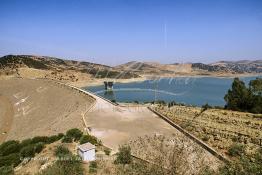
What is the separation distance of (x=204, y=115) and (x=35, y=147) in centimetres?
1723

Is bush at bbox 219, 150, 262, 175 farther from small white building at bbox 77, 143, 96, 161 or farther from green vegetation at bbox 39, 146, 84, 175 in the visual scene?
small white building at bbox 77, 143, 96, 161

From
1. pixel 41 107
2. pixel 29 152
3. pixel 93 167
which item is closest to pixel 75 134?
pixel 29 152

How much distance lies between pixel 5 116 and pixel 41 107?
5.88 meters

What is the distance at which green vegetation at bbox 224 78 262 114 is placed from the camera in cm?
3065

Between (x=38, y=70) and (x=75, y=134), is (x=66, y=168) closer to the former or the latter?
(x=75, y=134)

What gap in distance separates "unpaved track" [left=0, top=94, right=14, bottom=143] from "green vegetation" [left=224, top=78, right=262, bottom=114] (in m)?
27.0

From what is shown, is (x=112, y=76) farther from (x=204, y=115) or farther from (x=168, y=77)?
(x=204, y=115)

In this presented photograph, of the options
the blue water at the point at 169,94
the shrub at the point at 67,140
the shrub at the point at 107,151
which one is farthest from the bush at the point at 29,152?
the blue water at the point at 169,94

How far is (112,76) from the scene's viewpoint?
118 metres

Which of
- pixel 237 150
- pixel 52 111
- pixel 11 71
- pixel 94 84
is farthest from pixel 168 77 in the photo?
pixel 237 150

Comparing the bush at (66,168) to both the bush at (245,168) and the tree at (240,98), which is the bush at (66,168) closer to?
the bush at (245,168)

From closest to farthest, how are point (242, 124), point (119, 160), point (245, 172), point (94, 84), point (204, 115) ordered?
1. point (245, 172)
2. point (119, 160)
3. point (242, 124)
4. point (204, 115)
5. point (94, 84)

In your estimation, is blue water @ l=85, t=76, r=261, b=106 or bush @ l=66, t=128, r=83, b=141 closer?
bush @ l=66, t=128, r=83, b=141

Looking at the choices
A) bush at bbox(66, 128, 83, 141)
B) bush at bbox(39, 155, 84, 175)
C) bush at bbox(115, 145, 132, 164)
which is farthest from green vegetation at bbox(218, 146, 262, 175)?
bush at bbox(66, 128, 83, 141)
